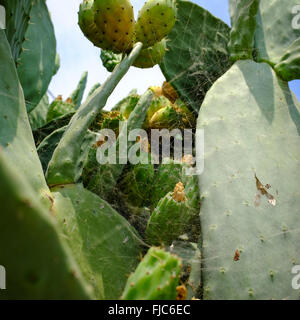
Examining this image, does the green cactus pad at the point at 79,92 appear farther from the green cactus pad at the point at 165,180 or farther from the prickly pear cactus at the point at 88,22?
the green cactus pad at the point at 165,180

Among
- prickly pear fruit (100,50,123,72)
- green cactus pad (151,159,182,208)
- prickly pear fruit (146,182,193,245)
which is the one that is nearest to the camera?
prickly pear fruit (146,182,193,245)

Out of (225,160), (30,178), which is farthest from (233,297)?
(30,178)

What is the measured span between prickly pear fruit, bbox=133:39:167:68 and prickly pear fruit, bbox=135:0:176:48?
3cm

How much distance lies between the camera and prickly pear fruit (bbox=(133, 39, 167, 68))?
141cm

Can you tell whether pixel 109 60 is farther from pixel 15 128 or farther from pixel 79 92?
pixel 15 128

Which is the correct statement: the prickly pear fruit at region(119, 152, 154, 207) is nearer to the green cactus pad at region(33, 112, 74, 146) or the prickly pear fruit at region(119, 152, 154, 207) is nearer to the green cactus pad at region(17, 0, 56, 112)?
the green cactus pad at region(33, 112, 74, 146)

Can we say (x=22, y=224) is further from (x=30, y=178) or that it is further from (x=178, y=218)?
(x=178, y=218)

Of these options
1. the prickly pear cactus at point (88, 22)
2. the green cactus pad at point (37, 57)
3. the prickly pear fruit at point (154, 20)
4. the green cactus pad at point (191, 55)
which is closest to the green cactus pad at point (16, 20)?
the prickly pear cactus at point (88, 22)

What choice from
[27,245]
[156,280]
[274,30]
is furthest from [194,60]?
[27,245]

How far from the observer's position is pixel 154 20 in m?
1.30

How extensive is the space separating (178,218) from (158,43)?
682mm

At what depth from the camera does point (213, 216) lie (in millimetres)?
1161

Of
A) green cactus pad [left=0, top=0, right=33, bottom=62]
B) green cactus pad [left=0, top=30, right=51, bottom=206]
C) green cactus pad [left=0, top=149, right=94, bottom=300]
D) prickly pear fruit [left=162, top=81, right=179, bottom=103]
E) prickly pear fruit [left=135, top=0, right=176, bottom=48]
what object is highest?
prickly pear fruit [left=135, top=0, right=176, bottom=48]

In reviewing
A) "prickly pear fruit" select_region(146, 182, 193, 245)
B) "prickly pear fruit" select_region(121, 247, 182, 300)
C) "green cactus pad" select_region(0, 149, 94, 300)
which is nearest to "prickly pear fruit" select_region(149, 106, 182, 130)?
"prickly pear fruit" select_region(146, 182, 193, 245)
